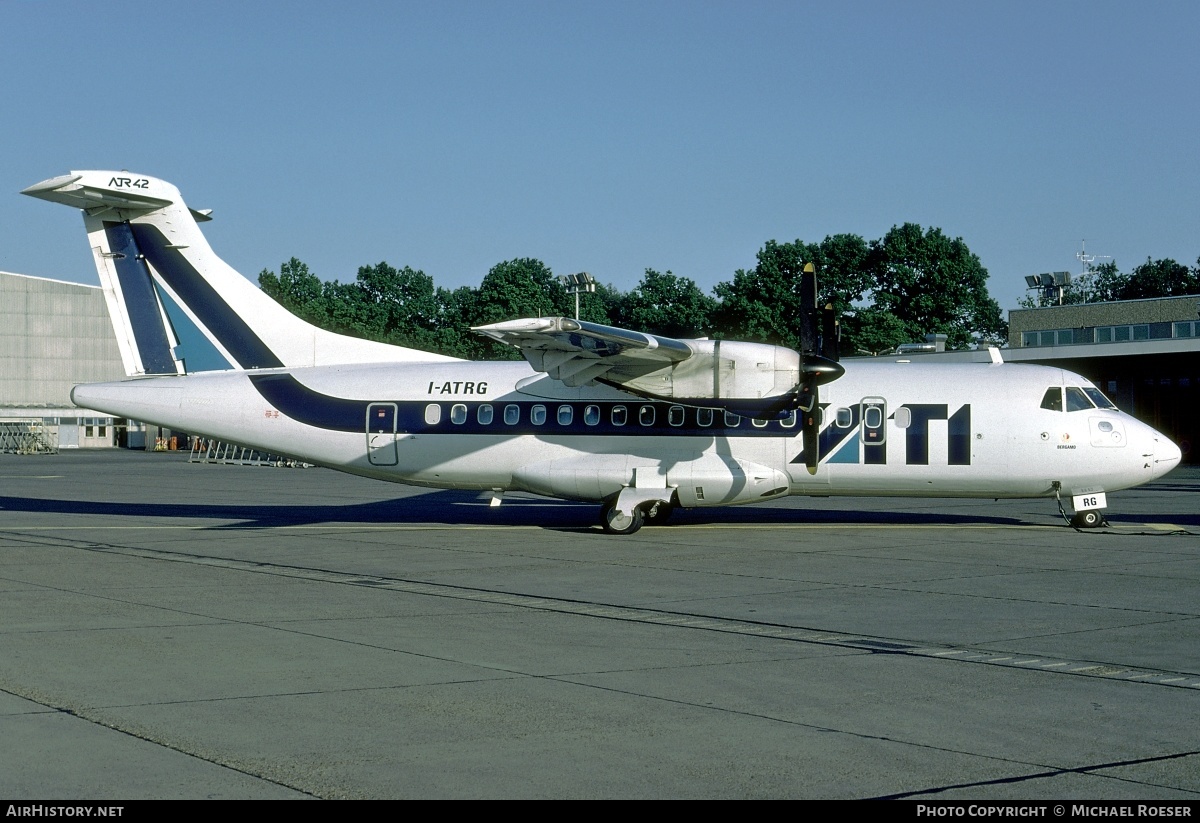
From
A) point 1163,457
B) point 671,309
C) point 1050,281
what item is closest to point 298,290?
point 671,309

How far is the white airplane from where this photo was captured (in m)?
22.3

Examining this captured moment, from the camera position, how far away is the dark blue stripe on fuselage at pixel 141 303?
2425 cm

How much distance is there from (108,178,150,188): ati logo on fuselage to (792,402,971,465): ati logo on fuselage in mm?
14296

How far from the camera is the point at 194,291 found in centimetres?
2433

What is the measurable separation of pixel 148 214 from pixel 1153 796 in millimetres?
22496

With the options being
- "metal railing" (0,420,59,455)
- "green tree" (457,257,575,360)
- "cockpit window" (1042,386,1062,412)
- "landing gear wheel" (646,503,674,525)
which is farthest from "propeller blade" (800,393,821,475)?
"metal railing" (0,420,59,455)

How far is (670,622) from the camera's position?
12.8 m

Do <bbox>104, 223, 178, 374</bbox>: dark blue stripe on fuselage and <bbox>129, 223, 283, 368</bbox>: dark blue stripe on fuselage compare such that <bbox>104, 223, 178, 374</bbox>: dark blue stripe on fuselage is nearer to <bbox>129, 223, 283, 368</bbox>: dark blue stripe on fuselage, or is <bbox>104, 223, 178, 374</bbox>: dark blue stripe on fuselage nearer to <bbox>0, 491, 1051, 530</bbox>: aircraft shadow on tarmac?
<bbox>129, 223, 283, 368</bbox>: dark blue stripe on fuselage

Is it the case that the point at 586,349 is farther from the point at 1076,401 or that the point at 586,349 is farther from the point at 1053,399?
Result: the point at 1076,401

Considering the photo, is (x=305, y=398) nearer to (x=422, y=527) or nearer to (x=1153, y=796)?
(x=422, y=527)

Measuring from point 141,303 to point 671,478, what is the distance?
11.5 metres

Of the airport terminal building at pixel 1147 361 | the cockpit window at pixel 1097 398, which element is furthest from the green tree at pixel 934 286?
the cockpit window at pixel 1097 398

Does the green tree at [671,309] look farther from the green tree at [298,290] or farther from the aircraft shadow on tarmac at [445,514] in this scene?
the aircraft shadow on tarmac at [445,514]

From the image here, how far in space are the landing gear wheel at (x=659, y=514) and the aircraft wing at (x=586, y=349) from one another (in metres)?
3.04
